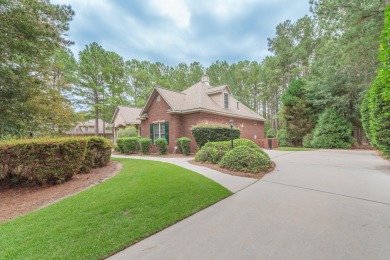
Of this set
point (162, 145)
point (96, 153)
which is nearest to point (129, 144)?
point (162, 145)

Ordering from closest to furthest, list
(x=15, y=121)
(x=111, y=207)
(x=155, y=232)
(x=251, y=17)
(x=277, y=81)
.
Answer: (x=155, y=232), (x=111, y=207), (x=15, y=121), (x=251, y=17), (x=277, y=81)

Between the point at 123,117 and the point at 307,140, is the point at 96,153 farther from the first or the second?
the point at 307,140

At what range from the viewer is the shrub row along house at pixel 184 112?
1336 cm

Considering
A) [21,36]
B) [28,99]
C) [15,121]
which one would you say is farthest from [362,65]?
[15,121]

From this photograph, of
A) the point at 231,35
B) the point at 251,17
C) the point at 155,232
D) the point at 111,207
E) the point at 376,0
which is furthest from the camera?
the point at 231,35

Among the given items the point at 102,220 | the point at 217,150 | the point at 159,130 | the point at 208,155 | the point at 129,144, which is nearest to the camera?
the point at 102,220

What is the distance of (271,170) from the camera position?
664 cm

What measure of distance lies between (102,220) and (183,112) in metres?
10.9

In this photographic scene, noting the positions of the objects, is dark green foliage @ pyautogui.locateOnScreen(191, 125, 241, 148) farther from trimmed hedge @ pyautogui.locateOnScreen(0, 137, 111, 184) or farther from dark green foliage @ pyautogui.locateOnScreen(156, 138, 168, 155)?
trimmed hedge @ pyautogui.locateOnScreen(0, 137, 111, 184)

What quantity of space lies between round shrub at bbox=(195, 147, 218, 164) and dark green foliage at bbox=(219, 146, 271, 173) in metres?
0.91

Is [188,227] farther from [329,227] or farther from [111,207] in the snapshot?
[329,227]

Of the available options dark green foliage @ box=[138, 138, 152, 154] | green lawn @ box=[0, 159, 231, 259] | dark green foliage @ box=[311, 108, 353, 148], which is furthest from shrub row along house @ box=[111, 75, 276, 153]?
green lawn @ box=[0, 159, 231, 259]

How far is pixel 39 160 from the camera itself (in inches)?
199

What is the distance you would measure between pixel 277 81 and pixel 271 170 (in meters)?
25.2
